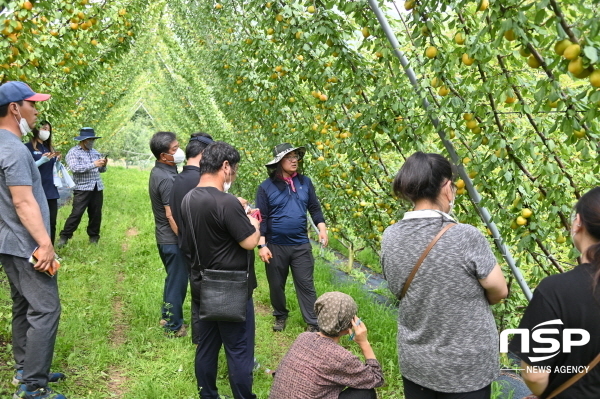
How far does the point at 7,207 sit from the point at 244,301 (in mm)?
1408

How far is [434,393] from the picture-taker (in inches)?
77.2

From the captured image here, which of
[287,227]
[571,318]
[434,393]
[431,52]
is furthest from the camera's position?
[287,227]

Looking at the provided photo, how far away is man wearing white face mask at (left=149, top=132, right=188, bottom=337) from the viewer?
4.16 meters

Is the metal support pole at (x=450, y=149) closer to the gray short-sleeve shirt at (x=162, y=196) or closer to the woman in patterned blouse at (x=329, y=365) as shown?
the woman in patterned blouse at (x=329, y=365)

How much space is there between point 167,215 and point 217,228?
146 cm

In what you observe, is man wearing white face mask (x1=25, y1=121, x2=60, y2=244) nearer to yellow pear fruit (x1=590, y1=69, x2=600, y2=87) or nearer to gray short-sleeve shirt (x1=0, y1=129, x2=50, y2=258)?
gray short-sleeve shirt (x1=0, y1=129, x2=50, y2=258)

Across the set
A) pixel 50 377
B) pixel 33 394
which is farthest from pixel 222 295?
pixel 50 377

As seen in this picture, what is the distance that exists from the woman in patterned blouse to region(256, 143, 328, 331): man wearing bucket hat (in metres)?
1.92

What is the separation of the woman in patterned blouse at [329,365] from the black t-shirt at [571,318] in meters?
0.93

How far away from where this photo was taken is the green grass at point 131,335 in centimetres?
347

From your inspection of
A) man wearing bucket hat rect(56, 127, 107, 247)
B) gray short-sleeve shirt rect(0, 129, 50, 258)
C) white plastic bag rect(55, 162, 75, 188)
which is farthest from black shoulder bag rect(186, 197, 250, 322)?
man wearing bucket hat rect(56, 127, 107, 247)

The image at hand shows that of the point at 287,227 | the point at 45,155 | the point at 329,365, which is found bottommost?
the point at 329,365

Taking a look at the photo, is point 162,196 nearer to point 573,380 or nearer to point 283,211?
point 283,211

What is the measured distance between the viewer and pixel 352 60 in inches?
139
